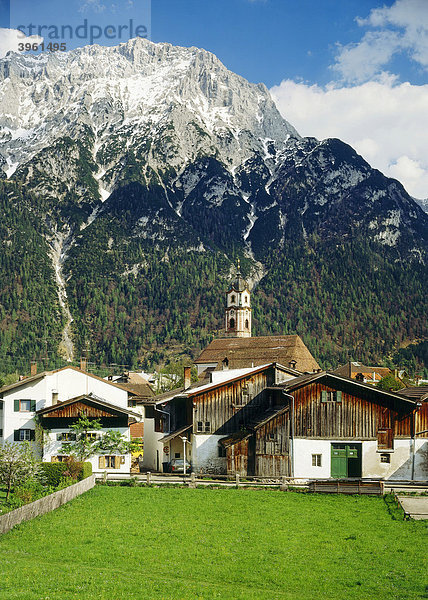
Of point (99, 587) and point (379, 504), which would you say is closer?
point (99, 587)

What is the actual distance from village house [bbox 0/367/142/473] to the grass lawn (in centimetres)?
1847

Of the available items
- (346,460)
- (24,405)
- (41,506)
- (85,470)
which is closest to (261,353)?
(24,405)

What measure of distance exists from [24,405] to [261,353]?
169 ft

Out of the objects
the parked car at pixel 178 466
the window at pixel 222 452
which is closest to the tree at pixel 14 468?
the parked car at pixel 178 466

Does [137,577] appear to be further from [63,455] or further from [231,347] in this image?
[231,347]

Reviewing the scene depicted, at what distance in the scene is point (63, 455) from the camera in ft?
175

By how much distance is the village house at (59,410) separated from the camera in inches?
2135

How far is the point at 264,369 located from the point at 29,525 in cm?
2995

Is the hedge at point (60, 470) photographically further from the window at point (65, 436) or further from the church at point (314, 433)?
the church at point (314, 433)

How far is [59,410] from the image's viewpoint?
55156mm

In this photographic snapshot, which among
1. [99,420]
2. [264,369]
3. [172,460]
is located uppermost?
[264,369]

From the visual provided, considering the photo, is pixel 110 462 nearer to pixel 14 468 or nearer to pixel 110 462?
pixel 110 462

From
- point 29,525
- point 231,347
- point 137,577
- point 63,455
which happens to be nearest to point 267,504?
point 29,525

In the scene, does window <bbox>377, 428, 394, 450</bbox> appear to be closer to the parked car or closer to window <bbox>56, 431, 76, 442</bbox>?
the parked car
